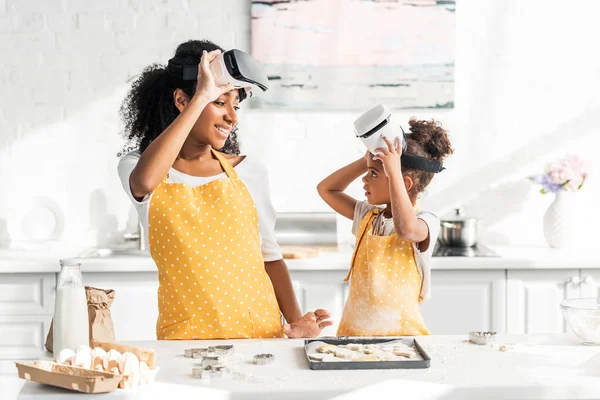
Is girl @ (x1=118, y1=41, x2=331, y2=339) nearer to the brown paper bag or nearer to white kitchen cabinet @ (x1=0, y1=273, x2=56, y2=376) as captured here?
the brown paper bag

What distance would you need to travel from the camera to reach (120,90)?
3529 mm

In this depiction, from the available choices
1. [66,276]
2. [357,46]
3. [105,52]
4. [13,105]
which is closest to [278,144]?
[357,46]

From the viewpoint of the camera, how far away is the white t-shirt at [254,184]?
6.33 feet

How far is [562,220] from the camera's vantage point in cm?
341

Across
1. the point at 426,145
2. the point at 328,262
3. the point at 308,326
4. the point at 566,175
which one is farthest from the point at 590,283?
the point at 308,326

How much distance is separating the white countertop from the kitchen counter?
138 centimetres

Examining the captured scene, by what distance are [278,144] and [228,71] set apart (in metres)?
1.83

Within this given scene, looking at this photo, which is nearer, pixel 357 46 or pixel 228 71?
pixel 228 71

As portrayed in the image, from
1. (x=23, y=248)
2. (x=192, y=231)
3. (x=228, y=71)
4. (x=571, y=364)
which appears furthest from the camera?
(x=23, y=248)

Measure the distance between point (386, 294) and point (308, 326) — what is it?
0.91 feet

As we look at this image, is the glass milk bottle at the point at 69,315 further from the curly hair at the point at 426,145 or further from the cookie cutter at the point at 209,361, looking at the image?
the curly hair at the point at 426,145

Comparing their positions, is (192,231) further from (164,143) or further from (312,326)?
(312,326)

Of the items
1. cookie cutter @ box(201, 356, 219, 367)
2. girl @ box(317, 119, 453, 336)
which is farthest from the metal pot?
cookie cutter @ box(201, 356, 219, 367)

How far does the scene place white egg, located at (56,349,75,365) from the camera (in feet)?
4.60
